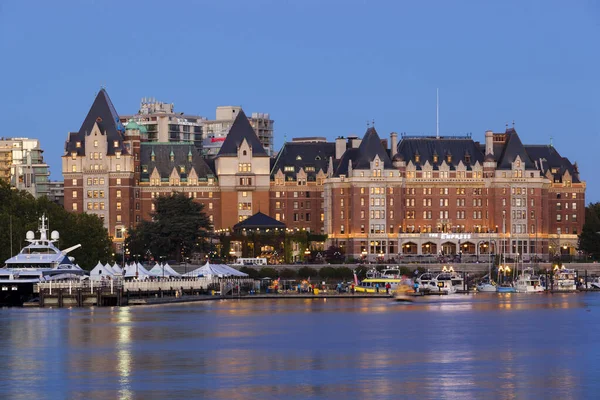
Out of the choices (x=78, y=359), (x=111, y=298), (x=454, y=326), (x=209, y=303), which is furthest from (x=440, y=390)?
(x=209, y=303)

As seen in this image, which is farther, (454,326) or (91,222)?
(91,222)

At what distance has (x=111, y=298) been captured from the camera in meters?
127

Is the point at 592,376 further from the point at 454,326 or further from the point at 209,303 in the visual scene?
the point at 209,303

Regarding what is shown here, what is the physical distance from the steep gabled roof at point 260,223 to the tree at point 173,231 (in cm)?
1090

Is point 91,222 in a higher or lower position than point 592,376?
higher

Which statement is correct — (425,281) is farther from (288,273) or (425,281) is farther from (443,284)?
(288,273)

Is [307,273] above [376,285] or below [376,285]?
above

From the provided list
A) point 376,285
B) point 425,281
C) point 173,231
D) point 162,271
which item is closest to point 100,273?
point 162,271

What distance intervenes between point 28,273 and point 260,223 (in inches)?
2740

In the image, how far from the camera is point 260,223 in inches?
7776

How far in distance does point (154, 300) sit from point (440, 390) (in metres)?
76.4

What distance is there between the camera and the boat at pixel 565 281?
172 metres

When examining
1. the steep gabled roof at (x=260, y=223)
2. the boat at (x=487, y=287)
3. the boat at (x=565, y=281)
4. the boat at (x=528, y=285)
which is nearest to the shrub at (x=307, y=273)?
the steep gabled roof at (x=260, y=223)

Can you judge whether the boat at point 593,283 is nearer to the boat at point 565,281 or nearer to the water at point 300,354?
the boat at point 565,281
